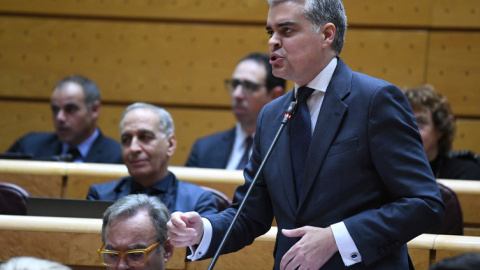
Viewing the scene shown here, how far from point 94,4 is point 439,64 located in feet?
7.93

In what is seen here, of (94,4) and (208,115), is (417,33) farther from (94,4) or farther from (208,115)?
(94,4)

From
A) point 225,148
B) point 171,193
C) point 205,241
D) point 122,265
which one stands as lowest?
point 225,148

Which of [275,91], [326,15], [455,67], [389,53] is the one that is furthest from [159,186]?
[455,67]

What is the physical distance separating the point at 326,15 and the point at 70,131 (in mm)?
2714

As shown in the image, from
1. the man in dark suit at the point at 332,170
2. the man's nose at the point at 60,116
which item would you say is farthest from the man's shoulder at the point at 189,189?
the man's nose at the point at 60,116

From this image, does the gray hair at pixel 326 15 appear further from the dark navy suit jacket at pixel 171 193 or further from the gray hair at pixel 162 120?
the gray hair at pixel 162 120

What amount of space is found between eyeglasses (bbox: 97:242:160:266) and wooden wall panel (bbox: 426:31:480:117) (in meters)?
3.00

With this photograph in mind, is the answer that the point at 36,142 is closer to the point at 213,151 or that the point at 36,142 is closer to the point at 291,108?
the point at 213,151

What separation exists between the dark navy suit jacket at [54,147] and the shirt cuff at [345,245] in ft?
8.24

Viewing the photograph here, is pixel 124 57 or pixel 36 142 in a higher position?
pixel 124 57

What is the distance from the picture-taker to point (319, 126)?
5.19 feet

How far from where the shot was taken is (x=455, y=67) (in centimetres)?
443

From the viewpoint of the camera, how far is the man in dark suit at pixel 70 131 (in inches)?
157

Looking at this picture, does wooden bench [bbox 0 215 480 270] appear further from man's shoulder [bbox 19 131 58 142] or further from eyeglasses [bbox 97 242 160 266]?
man's shoulder [bbox 19 131 58 142]
